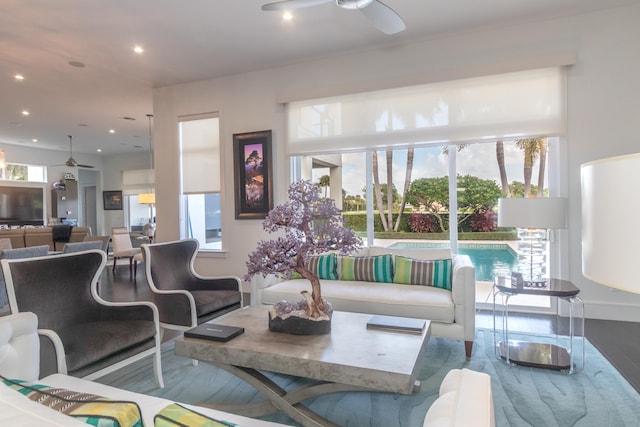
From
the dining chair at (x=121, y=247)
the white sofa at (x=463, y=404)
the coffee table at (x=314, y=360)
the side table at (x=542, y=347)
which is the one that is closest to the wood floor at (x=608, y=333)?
the side table at (x=542, y=347)

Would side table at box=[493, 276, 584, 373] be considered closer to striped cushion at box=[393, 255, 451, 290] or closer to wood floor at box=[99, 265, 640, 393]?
wood floor at box=[99, 265, 640, 393]

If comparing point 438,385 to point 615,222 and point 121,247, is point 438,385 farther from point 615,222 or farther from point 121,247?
point 121,247

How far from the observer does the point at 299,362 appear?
69.3 inches

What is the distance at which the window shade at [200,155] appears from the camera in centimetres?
539

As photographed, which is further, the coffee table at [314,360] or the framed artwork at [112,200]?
the framed artwork at [112,200]

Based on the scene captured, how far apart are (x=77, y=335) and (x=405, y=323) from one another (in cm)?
196

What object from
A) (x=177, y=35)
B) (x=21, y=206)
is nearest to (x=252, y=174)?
(x=177, y=35)

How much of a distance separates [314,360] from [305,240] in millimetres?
716

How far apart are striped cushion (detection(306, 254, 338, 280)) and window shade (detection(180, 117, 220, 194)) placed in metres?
2.35

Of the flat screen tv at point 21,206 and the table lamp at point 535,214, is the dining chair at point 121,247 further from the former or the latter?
the table lamp at point 535,214

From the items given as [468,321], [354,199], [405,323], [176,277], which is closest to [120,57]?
[176,277]

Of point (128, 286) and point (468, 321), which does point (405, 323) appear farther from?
point (128, 286)

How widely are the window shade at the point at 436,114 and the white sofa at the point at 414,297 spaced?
1.52 metres

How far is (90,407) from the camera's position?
75cm
